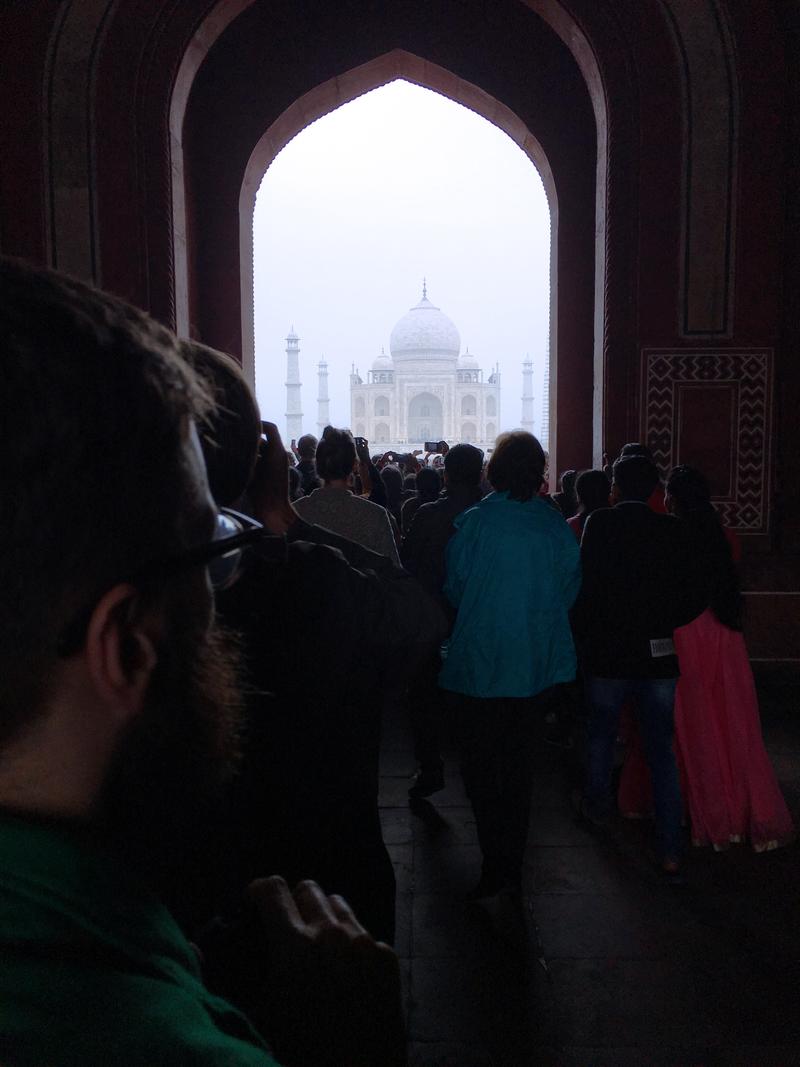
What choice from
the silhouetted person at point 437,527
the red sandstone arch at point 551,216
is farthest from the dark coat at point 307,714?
the red sandstone arch at point 551,216

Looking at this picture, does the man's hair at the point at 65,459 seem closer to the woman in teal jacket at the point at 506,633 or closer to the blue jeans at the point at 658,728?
the woman in teal jacket at the point at 506,633

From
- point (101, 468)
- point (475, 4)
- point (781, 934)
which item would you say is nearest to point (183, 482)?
point (101, 468)

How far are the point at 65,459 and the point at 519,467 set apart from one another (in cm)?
214

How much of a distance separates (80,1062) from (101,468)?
1.00 ft

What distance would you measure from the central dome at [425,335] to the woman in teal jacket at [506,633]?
139ft

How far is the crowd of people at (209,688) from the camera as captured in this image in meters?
0.47

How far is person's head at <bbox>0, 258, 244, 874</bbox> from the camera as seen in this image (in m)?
0.48

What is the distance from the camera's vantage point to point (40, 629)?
0.50 metres

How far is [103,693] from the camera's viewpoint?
0.53 meters

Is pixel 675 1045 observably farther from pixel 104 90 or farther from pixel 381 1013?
pixel 104 90

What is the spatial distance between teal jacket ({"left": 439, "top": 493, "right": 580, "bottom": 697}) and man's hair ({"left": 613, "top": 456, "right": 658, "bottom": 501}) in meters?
0.36

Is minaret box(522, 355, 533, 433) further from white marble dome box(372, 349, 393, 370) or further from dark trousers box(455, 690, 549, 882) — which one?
dark trousers box(455, 690, 549, 882)

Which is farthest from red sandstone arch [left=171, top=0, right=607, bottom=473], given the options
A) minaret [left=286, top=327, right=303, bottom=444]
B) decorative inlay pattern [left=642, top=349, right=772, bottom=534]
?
minaret [left=286, top=327, right=303, bottom=444]

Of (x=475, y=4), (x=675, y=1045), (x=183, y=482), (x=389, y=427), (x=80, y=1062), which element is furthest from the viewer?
(x=389, y=427)
